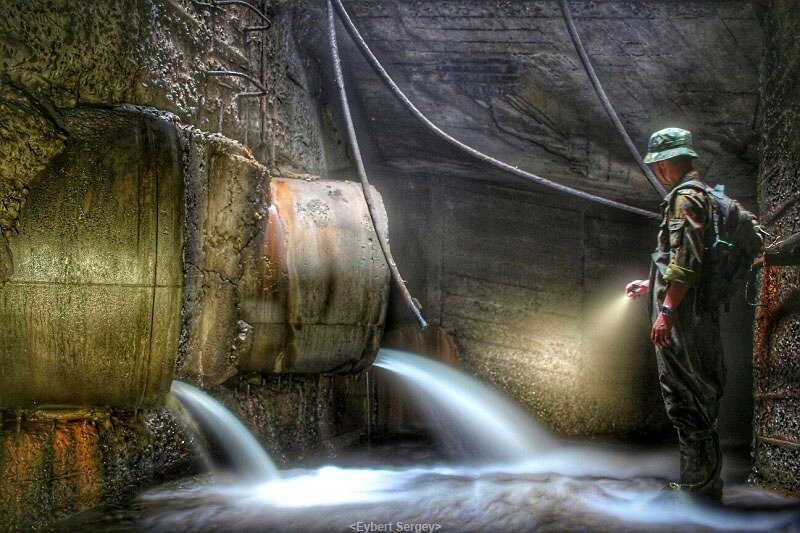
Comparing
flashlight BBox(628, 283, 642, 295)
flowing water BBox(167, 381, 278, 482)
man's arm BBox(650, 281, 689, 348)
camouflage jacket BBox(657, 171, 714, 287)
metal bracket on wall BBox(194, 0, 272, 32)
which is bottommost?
flowing water BBox(167, 381, 278, 482)

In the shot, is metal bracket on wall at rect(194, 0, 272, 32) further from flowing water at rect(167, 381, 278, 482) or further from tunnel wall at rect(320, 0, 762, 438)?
flowing water at rect(167, 381, 278, 482)

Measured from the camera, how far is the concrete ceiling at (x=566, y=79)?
4891mm

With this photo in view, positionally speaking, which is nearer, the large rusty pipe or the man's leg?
the man's leg

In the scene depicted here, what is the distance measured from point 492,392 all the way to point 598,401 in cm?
93

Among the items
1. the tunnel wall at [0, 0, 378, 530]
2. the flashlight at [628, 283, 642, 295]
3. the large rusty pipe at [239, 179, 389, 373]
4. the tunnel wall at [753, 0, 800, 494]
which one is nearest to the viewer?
the tunnel wall at [0, 0, 378, 530]

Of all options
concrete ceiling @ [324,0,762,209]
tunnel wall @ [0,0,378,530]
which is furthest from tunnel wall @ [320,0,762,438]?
tunnel wall @ [0,0,378,530]

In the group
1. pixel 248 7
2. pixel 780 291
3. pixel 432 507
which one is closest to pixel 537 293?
pixel 780 291

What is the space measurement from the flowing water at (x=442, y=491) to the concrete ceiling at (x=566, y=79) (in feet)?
6.51

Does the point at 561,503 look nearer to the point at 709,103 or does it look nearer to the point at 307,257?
the point at 307,257

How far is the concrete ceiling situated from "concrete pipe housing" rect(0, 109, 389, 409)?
6.51 ft

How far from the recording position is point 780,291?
163 inches

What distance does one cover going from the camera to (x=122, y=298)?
2820 mm

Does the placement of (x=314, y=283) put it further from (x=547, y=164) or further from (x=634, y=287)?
(x=547, y=164)

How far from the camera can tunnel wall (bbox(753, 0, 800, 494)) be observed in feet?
13.0
